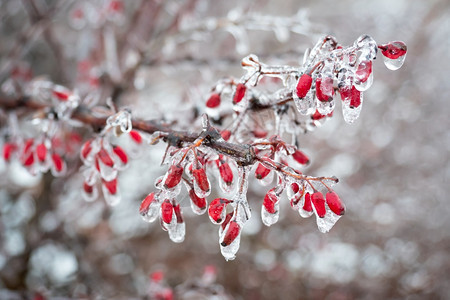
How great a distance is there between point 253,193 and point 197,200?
3.32 metres

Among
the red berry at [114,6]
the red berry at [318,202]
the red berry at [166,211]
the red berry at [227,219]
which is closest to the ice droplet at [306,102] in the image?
the red berry at [318,202]

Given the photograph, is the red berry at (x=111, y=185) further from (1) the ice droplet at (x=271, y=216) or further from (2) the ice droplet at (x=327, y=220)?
(2) the ice droplet at (x=327, y=220)

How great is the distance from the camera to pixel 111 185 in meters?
1.58

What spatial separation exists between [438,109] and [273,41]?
301 cm

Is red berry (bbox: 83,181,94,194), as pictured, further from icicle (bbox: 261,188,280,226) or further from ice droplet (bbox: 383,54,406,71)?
ice droplet (bbox: 383,54,406,71)

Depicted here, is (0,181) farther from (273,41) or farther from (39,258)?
(273,41)

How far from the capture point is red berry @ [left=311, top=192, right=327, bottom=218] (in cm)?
113

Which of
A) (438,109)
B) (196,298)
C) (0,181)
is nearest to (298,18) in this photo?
(196,298)

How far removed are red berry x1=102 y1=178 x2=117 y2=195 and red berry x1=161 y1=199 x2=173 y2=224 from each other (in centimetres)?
48

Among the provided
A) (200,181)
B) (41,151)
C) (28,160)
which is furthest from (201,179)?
(28,160)

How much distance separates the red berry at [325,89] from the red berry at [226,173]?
0.37 metres

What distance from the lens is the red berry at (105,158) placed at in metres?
1.47

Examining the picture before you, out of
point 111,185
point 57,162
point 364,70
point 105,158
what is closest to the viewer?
point 364,70

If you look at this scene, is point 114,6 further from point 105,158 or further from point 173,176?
point 173,176
